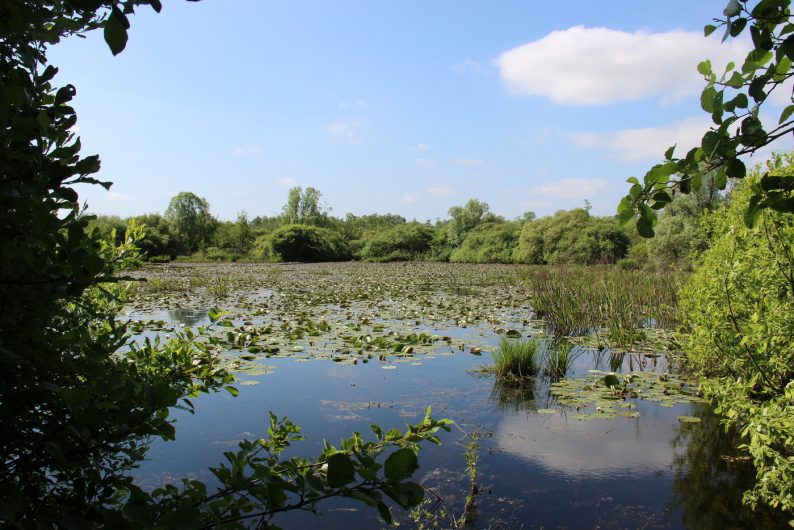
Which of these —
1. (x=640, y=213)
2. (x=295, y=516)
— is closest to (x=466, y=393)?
(x=295, y=516)

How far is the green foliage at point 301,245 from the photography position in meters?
39.2

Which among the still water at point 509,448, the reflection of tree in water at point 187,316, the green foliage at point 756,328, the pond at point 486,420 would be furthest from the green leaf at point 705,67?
the reflection of tree in water at point 187,316

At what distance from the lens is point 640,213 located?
4.15ft

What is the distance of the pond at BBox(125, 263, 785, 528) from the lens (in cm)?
401

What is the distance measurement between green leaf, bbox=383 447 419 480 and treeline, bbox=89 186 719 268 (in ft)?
65.1

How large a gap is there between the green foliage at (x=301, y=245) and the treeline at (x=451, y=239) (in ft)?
0.25

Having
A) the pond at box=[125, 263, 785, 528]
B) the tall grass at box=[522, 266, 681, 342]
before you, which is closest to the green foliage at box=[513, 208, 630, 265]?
the tall grass at box=[522, 266, 681, 342]

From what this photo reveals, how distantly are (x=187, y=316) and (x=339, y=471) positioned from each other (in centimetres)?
1151

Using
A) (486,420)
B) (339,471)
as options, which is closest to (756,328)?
(486,420)

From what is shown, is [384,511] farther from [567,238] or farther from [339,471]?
[567,238]

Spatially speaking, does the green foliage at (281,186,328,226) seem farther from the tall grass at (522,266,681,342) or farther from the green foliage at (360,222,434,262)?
the tall grass at (522,266,681,342)

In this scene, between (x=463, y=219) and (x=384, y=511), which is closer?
(x=384, y=511)

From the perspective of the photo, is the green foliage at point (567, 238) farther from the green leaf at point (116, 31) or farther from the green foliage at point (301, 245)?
the green leaf at point (116, 31)

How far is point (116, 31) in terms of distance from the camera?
0.85m
